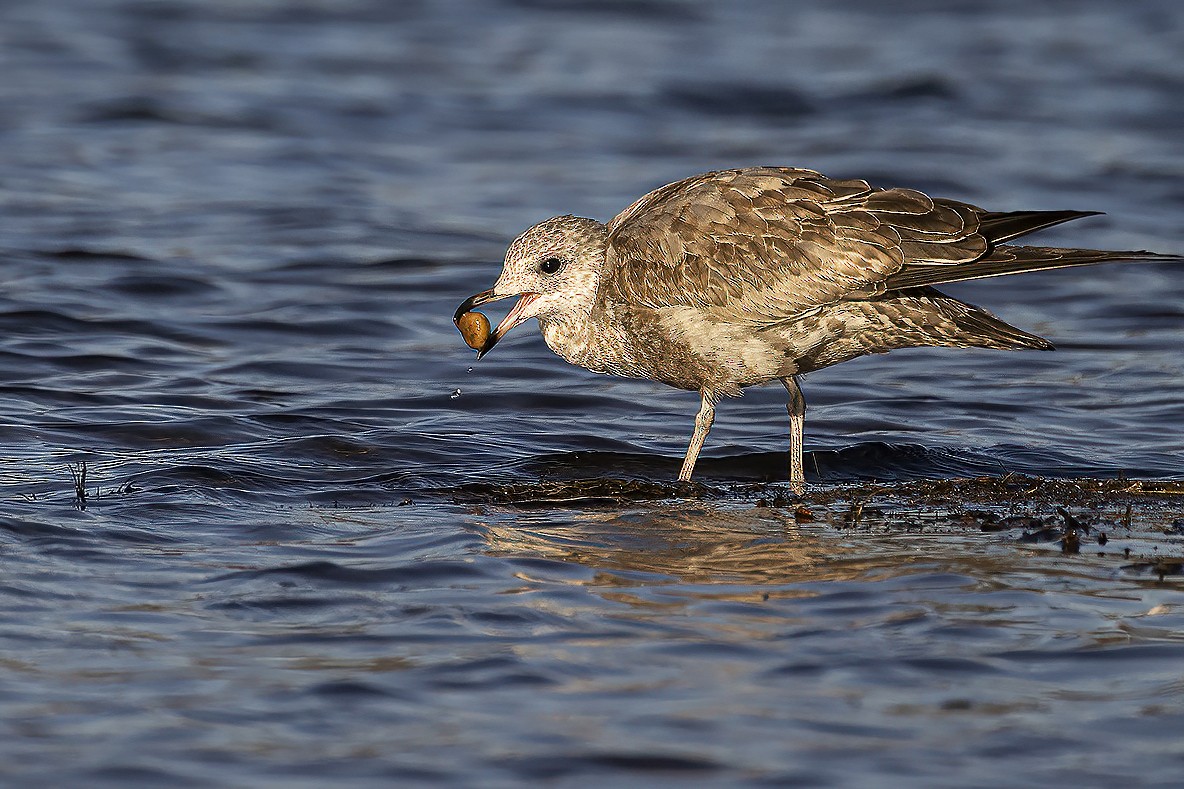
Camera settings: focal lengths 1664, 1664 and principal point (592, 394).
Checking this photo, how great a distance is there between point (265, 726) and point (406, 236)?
372 inches

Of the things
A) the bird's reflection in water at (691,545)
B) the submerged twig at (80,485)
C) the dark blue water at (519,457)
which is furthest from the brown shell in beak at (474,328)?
the submerged twig at (80,485)

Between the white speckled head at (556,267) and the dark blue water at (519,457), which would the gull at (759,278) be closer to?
the white speckled head at (556,267)

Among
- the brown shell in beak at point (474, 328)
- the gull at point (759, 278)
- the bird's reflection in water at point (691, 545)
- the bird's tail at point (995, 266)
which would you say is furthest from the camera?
the brown shell in beak at point (474, 328)

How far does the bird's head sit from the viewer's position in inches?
317

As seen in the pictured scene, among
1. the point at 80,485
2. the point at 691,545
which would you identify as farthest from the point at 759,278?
the point at 80,485

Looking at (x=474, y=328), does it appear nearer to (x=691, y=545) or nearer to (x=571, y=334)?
(x=571, y=334)

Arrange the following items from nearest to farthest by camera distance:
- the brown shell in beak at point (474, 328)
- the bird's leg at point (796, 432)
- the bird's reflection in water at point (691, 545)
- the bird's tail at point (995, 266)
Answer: the bird's reflection in water at point (691, 545)
the bird's tail at point (995, 266)
the bird's leg at point (796, 432)
the brown shell in beak at point (474, 328)

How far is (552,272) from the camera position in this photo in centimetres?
806

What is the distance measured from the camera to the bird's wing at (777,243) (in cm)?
759

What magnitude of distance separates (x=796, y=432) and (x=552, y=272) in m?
1.44

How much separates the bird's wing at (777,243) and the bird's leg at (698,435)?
59 cm

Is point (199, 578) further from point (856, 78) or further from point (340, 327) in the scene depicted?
point (856, 78)

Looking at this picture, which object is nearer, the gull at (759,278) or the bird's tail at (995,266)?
the bird's tail at (995,266)

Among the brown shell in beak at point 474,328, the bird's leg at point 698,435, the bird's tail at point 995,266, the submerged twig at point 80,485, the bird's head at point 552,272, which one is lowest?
the submerged twig at point 80,485
